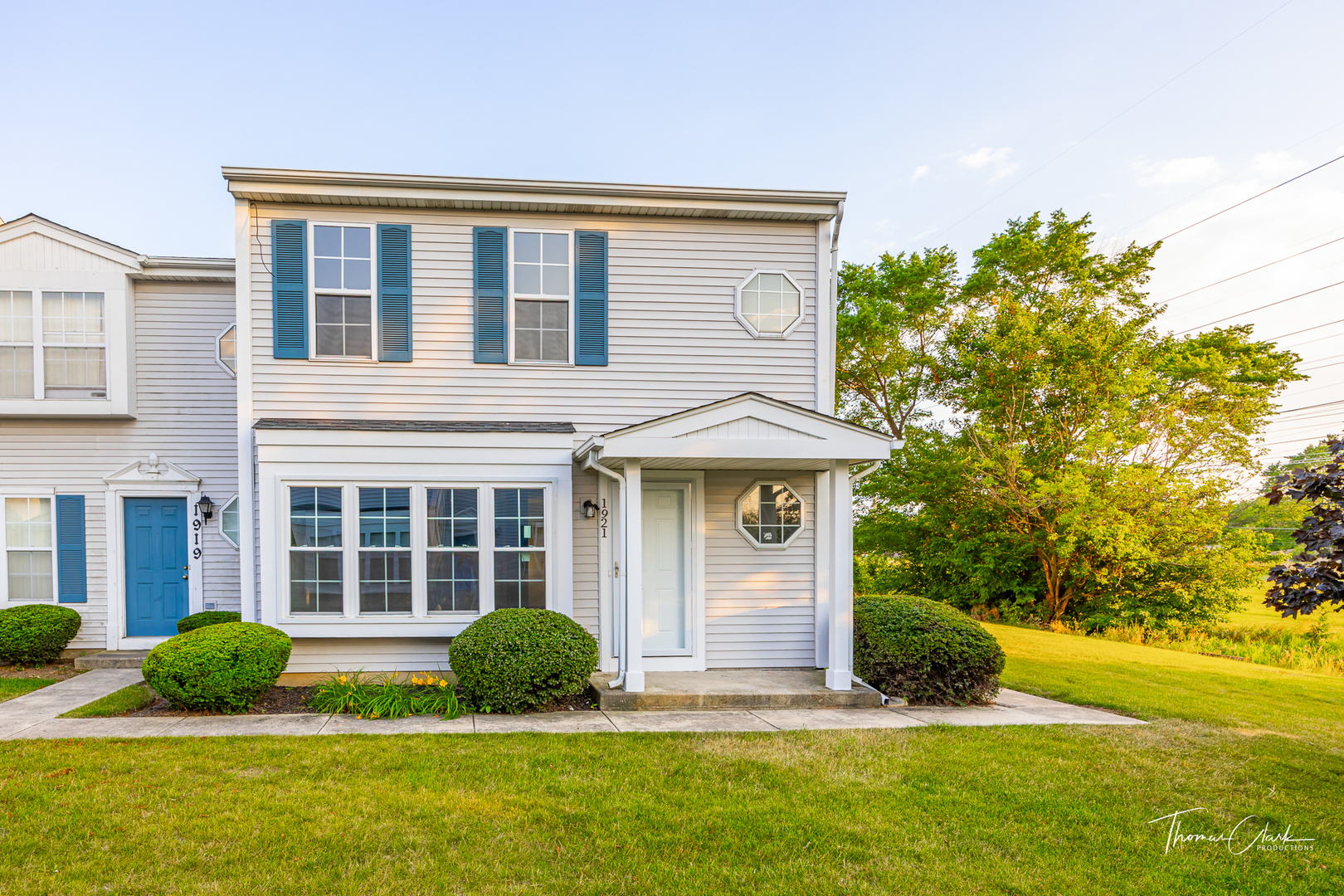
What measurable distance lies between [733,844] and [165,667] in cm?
549

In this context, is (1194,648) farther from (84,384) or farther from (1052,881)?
(84,384)

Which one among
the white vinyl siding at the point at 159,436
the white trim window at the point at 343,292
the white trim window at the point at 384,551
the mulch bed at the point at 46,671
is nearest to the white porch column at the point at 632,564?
the white trim window at the point at 384,551

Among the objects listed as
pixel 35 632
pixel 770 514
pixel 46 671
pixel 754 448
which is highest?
pixel 754 448

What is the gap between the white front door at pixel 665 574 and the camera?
323 inches

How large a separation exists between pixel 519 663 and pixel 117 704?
3.93m

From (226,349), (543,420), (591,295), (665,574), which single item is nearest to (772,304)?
(591,295)

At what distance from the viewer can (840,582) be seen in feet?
24.6

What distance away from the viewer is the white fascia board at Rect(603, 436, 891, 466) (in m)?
6.94

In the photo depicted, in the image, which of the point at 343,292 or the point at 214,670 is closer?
the point at 214,670

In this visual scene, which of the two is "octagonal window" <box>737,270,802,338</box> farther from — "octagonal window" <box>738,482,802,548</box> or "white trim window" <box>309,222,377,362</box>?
"white trim window" <box>309,222,377,362</box>

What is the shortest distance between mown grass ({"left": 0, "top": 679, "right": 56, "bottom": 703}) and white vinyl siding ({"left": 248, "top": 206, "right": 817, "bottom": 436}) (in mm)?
3720

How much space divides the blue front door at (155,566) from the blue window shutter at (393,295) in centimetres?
424

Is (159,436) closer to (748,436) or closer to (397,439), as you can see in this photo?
(397,439)

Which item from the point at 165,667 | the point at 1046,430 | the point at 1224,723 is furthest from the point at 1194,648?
the point at 165,667
